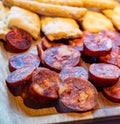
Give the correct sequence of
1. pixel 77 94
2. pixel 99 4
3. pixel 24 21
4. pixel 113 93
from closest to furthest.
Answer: pixel 77 94 → pixel 113 93 → pixel 24 21 → pixel 99 4

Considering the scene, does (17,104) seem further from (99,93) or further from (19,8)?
(19,8)

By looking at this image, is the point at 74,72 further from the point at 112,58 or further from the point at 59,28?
the point at 59,28

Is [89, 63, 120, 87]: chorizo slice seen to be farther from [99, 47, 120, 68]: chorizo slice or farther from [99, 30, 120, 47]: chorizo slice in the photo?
[99, 30, 120, 47]: chorizo slice

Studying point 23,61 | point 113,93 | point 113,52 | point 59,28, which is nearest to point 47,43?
point 59,28

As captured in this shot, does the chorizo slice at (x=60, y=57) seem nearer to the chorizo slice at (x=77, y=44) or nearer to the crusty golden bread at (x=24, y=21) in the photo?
the chorizo slice at (x=77, y=44)

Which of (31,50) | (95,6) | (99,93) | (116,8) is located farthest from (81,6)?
(99,93)
